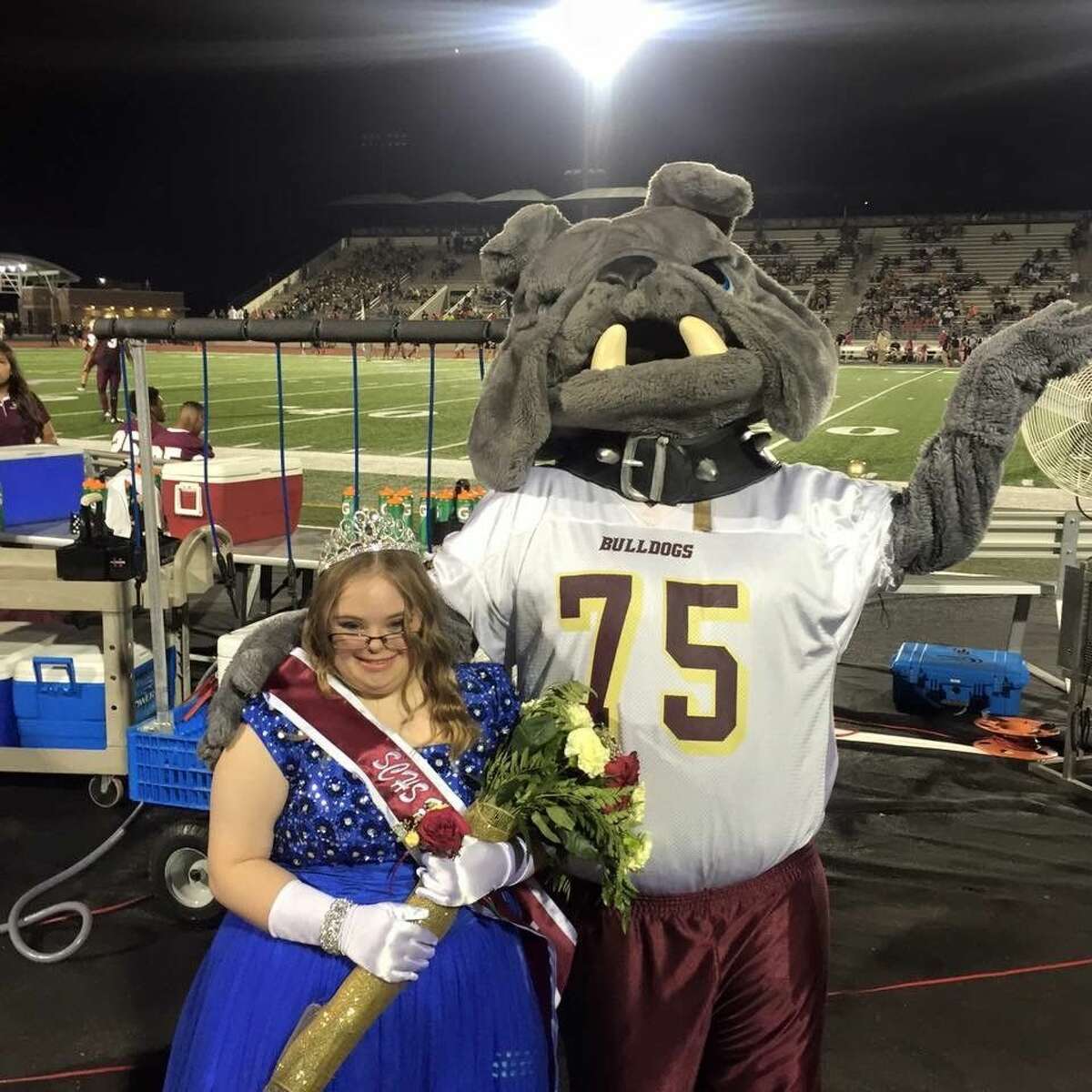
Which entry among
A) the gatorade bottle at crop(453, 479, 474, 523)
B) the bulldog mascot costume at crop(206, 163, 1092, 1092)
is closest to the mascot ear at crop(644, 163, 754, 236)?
the bulldog mascot costume at crop(206, 163, 1092, 1092)

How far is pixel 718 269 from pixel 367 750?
3.17ft

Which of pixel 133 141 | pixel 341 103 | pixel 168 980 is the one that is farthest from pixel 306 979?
pixel 341 103

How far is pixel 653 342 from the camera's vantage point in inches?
63.6

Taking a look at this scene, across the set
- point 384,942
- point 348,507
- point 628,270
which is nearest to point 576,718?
point 384,942

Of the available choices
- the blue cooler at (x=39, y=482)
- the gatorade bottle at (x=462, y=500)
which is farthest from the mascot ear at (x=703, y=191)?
the blue cooler at (x=39, y=482)

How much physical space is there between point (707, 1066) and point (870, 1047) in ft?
3.57

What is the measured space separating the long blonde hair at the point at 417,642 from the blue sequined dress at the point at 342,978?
4 centimetres

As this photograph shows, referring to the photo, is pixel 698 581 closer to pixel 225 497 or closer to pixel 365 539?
pixel 365 539

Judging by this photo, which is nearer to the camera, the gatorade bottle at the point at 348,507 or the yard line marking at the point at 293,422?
the gatorade bottle at the point at 348,507

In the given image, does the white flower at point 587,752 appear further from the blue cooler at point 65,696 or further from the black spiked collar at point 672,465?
the blue cooler at point 65,696

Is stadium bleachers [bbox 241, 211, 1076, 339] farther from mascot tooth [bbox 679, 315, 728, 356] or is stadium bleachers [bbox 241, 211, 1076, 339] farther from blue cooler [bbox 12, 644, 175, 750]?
mascot tooth [bbox 679, 315, 728, 356]

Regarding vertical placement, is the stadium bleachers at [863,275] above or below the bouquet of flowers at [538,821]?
above

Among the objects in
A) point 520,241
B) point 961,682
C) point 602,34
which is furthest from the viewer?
point 602,34

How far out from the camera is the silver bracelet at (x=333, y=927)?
1397 millimetres
